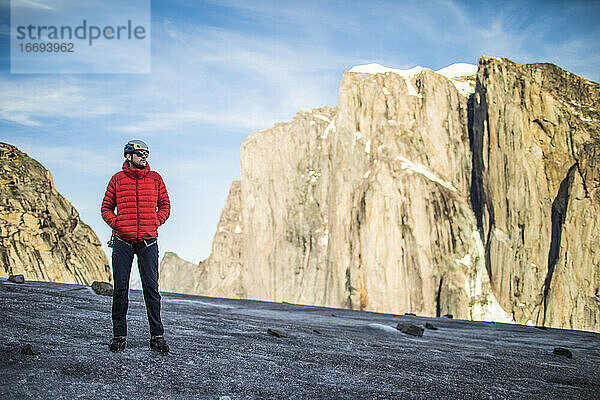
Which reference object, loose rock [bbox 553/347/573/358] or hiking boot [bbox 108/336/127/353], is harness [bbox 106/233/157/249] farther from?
loose rock [bbox 553/347/573/358]

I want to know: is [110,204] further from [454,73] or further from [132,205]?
[454,73]

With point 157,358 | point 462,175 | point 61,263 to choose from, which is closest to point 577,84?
point 462,175

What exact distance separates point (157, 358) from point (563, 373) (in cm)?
574

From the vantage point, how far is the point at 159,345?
18.6 ft

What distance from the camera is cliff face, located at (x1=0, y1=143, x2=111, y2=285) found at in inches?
1152

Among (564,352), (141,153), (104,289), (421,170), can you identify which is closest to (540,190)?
(421,170)

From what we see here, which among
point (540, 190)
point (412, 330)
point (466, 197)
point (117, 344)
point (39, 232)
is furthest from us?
point (466, 197)

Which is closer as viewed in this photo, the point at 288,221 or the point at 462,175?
the point at 462,175

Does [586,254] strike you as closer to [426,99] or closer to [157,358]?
[426,99]

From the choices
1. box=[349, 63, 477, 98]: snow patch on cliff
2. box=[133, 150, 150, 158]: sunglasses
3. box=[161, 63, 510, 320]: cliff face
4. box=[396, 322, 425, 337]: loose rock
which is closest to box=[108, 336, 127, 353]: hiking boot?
box=[133, 150, 150, 158]: sunglasses

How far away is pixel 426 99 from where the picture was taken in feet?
230

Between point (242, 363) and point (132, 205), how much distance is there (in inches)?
84.1

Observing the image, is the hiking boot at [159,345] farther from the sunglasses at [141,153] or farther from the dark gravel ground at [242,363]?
the sunglasses at [141,153]

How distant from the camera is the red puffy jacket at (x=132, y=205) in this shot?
562 centimetres
